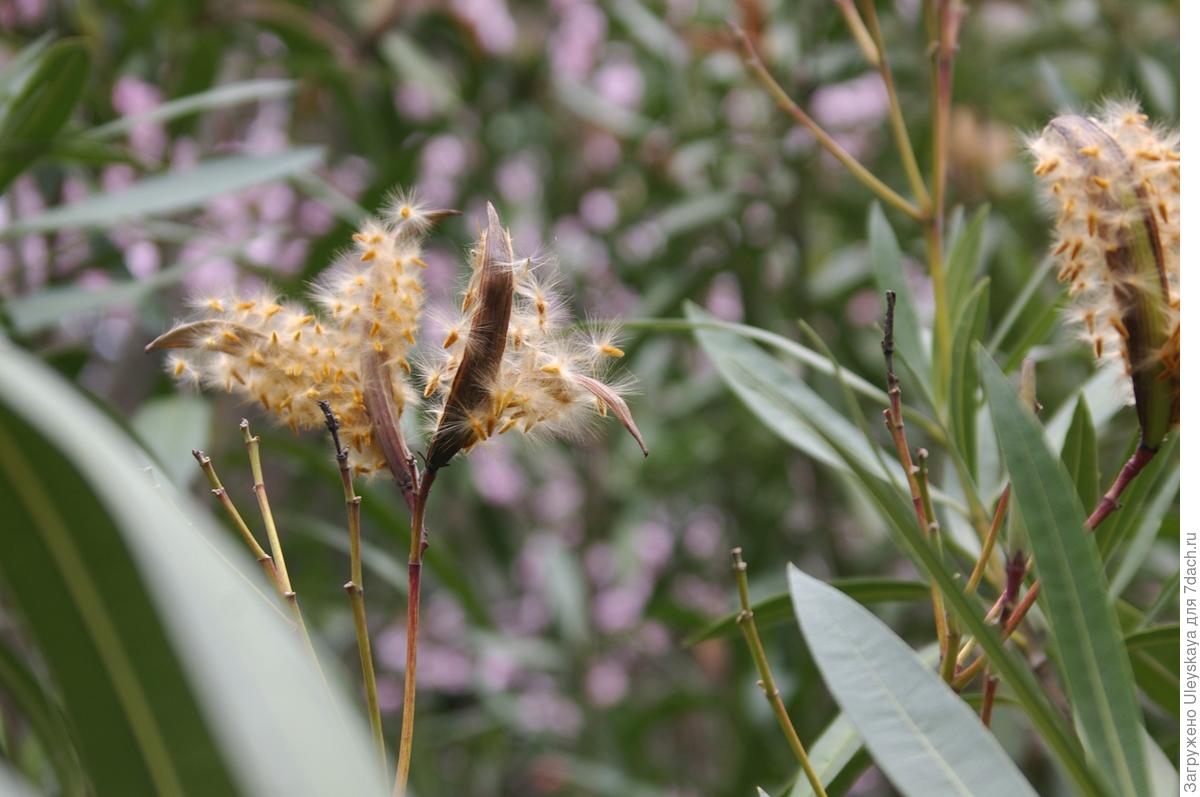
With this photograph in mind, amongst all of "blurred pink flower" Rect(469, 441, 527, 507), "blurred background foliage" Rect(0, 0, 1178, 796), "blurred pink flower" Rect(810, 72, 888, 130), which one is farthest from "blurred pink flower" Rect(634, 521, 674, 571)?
"blurred pink flower" Rect(810, 72, 888, 130)

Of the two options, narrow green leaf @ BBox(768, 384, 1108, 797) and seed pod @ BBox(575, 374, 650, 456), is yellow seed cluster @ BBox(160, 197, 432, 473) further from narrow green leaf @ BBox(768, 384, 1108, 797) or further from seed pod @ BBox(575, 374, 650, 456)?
narrow green leaf @ BBox(768, 384, 1108, 797)

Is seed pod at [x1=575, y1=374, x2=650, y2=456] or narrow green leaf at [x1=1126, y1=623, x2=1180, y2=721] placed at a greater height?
seed pod at [x1=575, y1=374, x2=650, y2=456]

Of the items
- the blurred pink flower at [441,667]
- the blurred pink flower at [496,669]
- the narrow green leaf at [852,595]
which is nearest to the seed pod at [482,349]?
the narrow green leaf at [852,595]

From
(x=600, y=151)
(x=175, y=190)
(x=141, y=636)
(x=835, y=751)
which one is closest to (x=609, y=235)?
(x=600, y=151)

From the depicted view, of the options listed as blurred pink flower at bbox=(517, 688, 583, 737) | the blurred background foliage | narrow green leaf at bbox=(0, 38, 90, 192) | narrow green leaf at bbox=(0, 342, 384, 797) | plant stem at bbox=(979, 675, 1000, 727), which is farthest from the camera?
blurred pink flower at bbox=(517, 688, 583, 737)

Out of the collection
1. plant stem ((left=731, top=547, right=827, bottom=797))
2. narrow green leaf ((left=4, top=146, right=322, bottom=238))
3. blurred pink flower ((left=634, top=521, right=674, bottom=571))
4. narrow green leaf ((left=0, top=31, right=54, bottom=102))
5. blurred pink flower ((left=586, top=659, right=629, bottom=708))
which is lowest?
blurred pink flower ((left=586, top=659, right=629, bottom=708))

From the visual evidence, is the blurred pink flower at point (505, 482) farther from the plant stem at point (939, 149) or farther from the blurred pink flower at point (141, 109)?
the plant stem at point (939, 149)

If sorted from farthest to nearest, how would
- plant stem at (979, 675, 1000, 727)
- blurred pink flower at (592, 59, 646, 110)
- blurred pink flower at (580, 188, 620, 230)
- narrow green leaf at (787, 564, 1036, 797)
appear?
blurred pink flower at (592, 59, 646, 110), blurred pink flower at (580, 188, 620, 230), plant stem at (979, 675, 1000, 727), narrow green leaf at (787, 564, 1036, 797)
